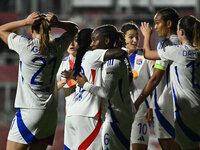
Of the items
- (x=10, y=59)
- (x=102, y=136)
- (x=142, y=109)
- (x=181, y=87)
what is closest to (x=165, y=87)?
(x=142, y=109)

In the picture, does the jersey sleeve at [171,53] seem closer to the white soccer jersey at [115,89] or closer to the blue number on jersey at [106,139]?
the white soccer jersey at [115,89]

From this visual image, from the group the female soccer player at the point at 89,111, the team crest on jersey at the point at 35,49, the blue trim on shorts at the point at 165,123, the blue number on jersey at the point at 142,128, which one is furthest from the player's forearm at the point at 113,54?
the blue number on jersey at the point at 142,128

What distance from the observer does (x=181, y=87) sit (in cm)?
482

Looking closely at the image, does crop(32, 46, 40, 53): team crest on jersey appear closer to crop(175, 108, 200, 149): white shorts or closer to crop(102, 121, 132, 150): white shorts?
crop(102, 121, 132, 150): white shorts

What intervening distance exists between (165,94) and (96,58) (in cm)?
156

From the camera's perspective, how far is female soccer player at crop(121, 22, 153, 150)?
6.21m

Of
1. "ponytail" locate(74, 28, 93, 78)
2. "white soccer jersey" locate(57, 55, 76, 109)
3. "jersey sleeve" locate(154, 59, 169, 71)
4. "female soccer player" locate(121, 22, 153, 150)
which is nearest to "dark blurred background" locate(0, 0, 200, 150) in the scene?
"female soccer player" locate(121, 22, 153, 150)

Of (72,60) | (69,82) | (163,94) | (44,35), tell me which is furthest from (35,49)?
(163,94)

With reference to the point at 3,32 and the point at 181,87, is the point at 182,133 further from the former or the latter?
the point at 3,32

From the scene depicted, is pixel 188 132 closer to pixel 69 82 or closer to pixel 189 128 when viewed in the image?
pixel 189 128

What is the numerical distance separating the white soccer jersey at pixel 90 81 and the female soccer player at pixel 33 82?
0.31m

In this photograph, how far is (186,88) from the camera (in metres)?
4.80

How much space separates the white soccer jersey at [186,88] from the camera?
477 centimetres

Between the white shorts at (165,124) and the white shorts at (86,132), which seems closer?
the white shorts at (86,132)
